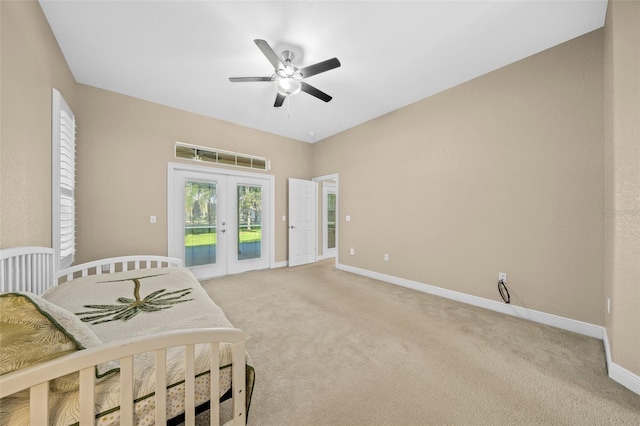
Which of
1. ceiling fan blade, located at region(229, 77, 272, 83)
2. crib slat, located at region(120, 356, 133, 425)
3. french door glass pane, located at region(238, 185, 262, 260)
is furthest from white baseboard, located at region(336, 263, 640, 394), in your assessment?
ceiling fan blade, located at region(229, 77, 272, 83)

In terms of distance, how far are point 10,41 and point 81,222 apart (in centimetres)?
222

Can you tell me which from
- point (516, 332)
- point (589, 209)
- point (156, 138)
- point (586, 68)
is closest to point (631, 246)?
point (589, 209)

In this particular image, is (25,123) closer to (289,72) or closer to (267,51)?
(267,51)

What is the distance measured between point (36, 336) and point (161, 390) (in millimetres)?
463

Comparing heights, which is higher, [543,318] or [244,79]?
[244,79]

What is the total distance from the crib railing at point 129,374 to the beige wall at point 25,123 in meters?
1.32

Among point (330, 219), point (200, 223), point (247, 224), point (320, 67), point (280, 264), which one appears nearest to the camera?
point (320, 67)

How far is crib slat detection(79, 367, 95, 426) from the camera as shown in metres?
0.76

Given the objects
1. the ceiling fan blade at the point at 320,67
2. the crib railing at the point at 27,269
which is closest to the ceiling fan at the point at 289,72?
the ceiling fan blade at the point at 320,67

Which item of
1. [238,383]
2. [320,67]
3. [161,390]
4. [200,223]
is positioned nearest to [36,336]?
[161,390]

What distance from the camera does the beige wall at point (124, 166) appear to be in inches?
118

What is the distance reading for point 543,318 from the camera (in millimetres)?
2359

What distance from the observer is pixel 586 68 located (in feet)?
7.05

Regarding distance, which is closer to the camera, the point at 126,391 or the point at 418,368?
the point at 126,391
